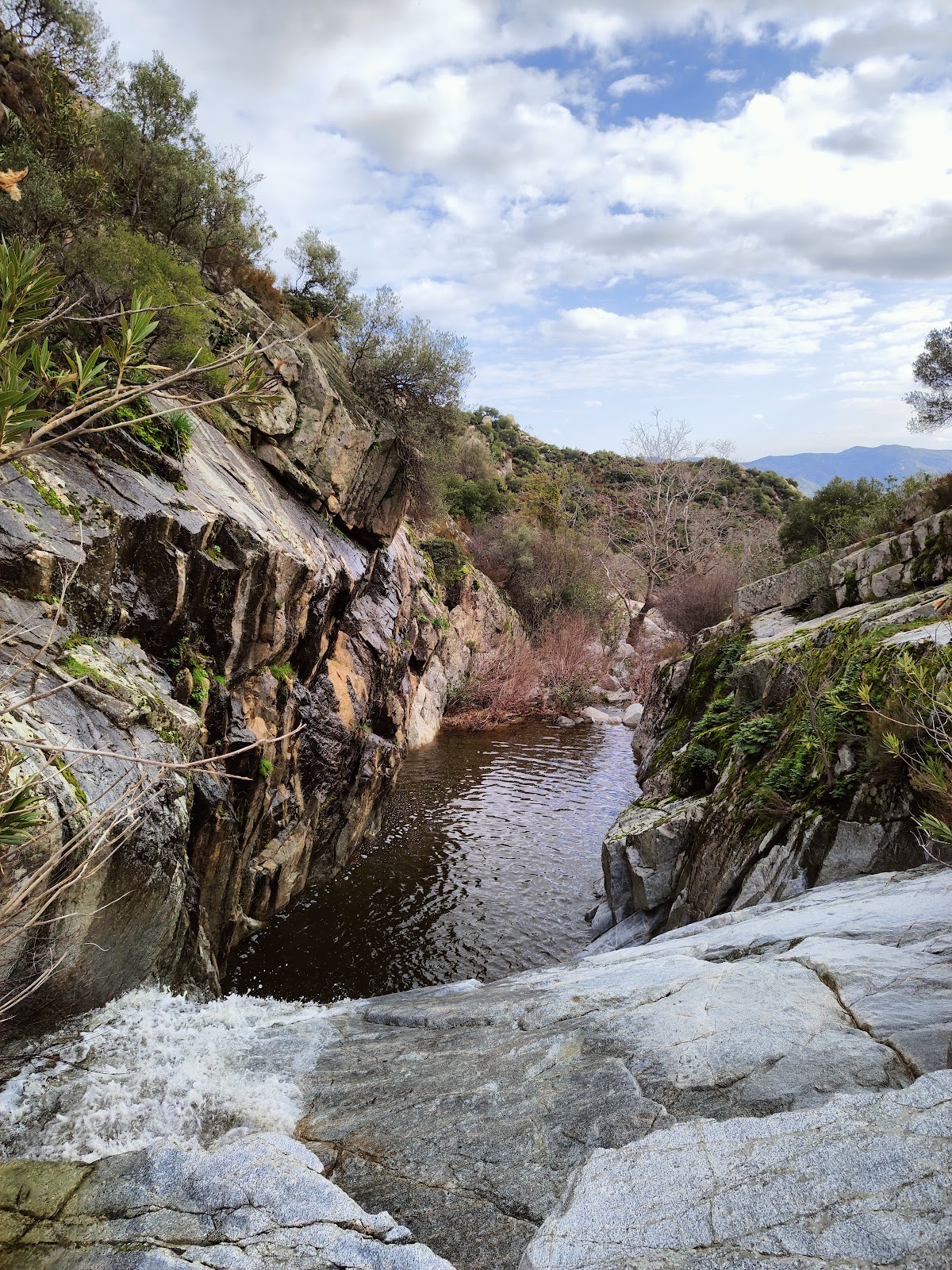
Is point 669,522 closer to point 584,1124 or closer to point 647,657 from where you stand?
point 647,657

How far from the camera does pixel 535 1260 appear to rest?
9.14 ft

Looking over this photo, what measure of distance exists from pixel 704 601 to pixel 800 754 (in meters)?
20.0

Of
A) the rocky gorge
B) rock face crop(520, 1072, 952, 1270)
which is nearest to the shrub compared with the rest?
the rocky gorge

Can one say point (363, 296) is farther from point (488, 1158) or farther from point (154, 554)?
point (488, 1158)

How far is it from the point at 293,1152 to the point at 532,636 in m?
28.9

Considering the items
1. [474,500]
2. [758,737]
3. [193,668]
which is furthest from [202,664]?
[474,500]

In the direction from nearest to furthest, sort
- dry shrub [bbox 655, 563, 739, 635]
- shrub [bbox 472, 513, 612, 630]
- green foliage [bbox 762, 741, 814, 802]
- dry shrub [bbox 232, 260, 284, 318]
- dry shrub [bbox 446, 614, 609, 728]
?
green foliage [bbox 762, 741, 814, 802] < dry shrub [bbox 232, 260, 284, 318] < dry shrub [bbox 446, 614, 609, 728] < dry shrub [bbox 655, 563, 739, 635] < shrub [bbox 472, 513, 612, 630]

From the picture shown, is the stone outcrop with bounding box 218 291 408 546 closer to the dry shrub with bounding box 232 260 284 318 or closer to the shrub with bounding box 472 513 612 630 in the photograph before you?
the dry shrub with bounding box 232 260 284 318

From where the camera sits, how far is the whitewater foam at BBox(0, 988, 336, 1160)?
14.2 feet

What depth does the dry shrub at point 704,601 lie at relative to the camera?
1044 inches

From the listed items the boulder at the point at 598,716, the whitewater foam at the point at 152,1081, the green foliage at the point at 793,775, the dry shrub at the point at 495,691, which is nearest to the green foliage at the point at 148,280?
the whitewater foam at the point at 152,1081

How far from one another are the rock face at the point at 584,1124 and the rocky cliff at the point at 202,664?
4.02ft

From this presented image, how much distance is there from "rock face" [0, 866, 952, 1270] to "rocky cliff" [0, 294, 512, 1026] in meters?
1.23

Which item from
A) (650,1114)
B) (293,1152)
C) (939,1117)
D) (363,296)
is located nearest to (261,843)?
(293,1152)
